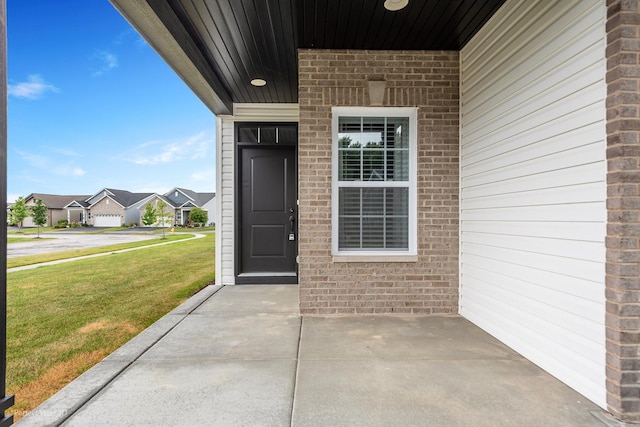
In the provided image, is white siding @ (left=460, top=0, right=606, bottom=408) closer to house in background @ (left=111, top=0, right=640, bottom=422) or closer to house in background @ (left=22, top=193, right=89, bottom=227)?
house in background @ (left=111, top=0, right=640, bottom=422)

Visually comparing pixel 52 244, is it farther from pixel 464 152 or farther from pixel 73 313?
pixel 464 152

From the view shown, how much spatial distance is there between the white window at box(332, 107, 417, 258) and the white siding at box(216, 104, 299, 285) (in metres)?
1.92

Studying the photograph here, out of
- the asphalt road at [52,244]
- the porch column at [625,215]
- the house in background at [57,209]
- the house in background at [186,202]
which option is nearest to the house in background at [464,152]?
the porch column at [625,215]

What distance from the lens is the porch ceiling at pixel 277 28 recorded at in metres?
2.73

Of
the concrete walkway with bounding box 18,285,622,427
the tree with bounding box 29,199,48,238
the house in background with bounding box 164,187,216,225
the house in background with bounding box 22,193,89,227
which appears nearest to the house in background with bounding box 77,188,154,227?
the house in background with bounding box 22,193,89,227

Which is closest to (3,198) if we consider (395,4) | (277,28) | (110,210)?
(277,28)

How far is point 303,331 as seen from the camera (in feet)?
10.2

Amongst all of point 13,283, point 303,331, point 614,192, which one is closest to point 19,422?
point 303,331

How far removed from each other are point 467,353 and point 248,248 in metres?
3.82

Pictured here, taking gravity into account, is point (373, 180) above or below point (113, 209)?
below

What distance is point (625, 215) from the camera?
1.74 m

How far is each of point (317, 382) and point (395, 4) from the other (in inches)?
120

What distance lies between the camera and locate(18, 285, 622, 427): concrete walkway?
69.4 inches

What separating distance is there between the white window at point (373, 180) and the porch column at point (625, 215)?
2036 millimetres
